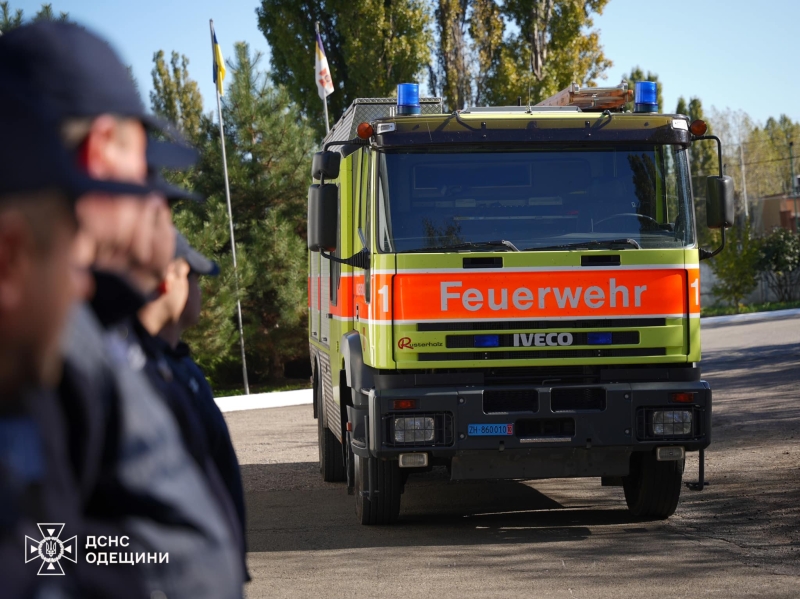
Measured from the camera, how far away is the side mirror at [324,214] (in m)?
7.58

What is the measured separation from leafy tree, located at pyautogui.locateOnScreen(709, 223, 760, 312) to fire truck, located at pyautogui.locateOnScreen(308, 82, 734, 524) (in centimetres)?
2982

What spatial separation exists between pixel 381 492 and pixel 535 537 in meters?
1.15

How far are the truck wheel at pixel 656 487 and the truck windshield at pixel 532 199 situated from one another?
164cm

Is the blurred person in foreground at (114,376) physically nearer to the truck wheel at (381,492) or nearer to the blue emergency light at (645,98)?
the truck wheel at (381,492)

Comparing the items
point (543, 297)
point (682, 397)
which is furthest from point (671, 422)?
point (543, 297)

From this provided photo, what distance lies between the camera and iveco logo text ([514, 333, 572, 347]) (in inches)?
290

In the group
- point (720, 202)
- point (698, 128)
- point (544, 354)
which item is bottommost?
point (544, 354)

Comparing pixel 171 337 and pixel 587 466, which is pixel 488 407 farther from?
pixel 171 337

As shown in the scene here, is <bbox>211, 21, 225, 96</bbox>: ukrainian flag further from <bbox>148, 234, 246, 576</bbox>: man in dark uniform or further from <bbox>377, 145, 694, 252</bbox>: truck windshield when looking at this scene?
<bbox>148, 234, 246, 576</bbox>: man in dark uniform

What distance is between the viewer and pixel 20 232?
3.57 feet

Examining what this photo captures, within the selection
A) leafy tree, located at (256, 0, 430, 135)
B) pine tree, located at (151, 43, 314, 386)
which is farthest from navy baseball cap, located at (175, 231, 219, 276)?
leafy tree, located at (256, 0, 430, 135)

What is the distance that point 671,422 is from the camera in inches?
289

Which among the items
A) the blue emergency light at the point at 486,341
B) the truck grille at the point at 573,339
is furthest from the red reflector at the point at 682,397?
the blue emergency light at the point at 486,341

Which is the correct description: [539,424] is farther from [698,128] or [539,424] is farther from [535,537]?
[698,128]
